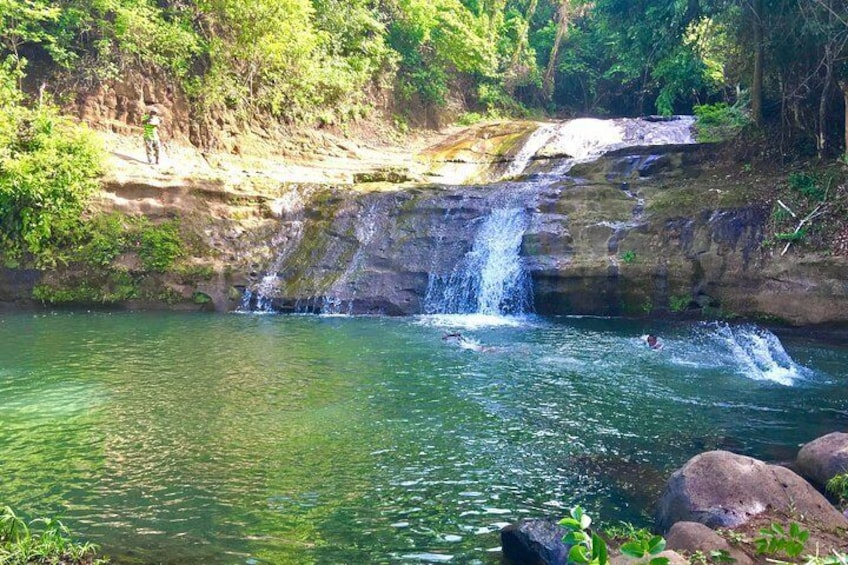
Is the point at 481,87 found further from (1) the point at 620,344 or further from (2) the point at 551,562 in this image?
(2) the point at 551,562

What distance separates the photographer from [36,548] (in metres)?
4.18

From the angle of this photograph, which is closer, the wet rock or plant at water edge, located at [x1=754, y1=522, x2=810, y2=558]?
plant at water edge, located at [x1=754, y1=522, x2=810, y2=558]

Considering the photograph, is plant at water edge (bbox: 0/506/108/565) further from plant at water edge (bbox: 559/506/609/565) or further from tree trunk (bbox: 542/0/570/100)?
tree trunk (bbox: 542/0/570/100)

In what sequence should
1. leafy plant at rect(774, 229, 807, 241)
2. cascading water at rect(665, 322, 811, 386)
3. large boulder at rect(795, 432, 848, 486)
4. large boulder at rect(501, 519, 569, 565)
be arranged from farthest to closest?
leafy plant at rect(774, 229, 807, 241) → cascading water at rect(665, 322, 811, 386) → large boulder at rect(795, 432, 848, 486) → large boulder at rect(501, 519, 569, 565)

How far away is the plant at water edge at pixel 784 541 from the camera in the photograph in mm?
2975

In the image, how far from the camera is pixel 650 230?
50.9 feet

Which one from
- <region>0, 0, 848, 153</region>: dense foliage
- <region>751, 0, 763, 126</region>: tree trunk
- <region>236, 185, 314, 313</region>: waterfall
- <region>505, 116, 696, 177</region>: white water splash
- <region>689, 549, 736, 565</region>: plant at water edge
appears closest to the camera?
<region>689, 549, 736, 565</region>: plant at water edge

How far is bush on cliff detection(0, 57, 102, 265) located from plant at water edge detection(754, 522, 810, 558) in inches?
662

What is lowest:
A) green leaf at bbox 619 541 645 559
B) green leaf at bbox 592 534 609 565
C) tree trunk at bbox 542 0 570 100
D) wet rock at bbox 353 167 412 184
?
green leaf at bbox 619 541 645 559

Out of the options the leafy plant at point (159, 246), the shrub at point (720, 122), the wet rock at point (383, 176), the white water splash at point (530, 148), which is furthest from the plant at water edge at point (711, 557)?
the white water splash at point (530, 148)

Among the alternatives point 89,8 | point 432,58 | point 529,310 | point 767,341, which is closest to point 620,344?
point 767,341

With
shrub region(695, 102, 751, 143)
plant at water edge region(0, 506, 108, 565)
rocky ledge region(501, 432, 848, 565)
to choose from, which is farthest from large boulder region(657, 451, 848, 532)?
shrub region(695, 102, 751, 143)

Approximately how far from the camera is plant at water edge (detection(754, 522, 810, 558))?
9.76ft

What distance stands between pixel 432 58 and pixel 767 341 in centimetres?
2227
